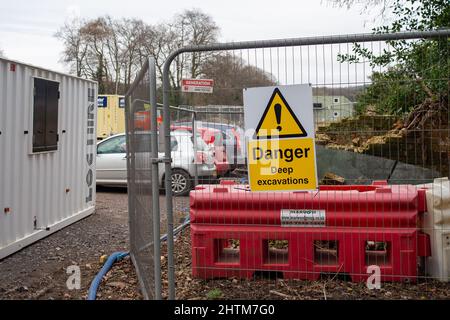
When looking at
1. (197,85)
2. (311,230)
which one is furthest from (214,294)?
(197,85)

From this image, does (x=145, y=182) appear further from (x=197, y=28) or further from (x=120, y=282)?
(x=197, y=28)

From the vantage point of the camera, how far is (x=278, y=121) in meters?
3.60

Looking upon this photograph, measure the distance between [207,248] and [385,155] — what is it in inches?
72.8

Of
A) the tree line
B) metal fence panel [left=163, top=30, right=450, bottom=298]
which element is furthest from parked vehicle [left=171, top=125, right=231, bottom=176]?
the tree line

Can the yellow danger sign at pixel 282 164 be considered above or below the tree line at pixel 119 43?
below

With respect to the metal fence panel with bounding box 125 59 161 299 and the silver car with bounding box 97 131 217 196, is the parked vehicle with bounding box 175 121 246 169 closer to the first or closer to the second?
the silver car with bounding box 97 131 217 196

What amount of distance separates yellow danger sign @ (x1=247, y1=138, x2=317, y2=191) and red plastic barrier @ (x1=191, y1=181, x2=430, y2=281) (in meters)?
0.77

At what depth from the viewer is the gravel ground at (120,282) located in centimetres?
418

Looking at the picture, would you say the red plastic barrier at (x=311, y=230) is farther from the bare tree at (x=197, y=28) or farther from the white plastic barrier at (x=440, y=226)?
the bare tree at (x=197, y=28)

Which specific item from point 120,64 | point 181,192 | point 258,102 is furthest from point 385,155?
point 120,64

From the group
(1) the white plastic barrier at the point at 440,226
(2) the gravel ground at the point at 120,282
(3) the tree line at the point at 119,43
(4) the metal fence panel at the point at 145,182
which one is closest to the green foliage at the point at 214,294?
(2) the gravel ground at the point at 120,282

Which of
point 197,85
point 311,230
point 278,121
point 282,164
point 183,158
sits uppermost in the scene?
point 197,85

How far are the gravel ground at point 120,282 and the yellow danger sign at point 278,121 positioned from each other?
1.49 metres

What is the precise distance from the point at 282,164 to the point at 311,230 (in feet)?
3.50
